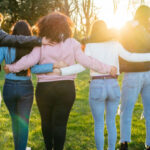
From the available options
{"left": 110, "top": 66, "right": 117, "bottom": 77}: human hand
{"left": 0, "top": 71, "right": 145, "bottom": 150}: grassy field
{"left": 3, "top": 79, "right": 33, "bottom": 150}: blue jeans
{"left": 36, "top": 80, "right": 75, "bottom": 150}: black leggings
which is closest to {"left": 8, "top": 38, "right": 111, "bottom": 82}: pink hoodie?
{"left": 36, "top": 80, "right": 75, "bottom": 150}: black leggings

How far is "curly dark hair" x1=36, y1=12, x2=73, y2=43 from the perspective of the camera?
302 cm

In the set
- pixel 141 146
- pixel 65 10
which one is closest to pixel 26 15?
pixel 65 10

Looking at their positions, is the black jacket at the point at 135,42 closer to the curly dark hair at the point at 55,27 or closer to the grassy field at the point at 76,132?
the curly dark hair at the point at 55,27

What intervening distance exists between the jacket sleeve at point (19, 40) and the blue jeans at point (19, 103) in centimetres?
49

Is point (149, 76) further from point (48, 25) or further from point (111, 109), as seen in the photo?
point (48, 25)

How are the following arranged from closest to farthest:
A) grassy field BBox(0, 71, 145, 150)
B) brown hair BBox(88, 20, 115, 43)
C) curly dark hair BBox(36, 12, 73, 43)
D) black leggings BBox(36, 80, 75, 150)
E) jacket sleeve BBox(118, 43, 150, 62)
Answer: curly dark hair BBox(36, 12, 73, 43) → black leggings BBox(36, 80, 75, 150) → brown hair BBox(88, 20, 115, 43) → jacket sleeve BBox(118, 43, 150, 62) → grassy field BBox(0, 71, 145, 150)

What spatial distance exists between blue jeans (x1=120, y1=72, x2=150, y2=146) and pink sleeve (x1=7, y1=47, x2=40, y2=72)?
1427mm

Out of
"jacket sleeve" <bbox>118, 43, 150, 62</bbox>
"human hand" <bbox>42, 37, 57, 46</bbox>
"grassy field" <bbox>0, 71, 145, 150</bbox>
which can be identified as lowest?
"grassy field" <bbox>0, 71, 145, 150</bbox>

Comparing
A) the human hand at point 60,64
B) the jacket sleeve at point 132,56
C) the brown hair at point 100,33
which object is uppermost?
the brown hair at point 100,33

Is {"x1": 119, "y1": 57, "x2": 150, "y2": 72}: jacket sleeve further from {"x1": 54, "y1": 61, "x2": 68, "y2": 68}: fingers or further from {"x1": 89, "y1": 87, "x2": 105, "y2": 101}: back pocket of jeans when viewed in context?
{"x1": 54, "y1": 61, "x2": 68, "y2": 68}: fingers

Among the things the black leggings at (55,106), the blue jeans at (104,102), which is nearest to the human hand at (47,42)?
the black leggings at (55,106)

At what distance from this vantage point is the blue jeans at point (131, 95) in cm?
367

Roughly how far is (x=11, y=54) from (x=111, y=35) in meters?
1.31

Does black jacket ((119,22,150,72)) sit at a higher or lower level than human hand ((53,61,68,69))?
higher
